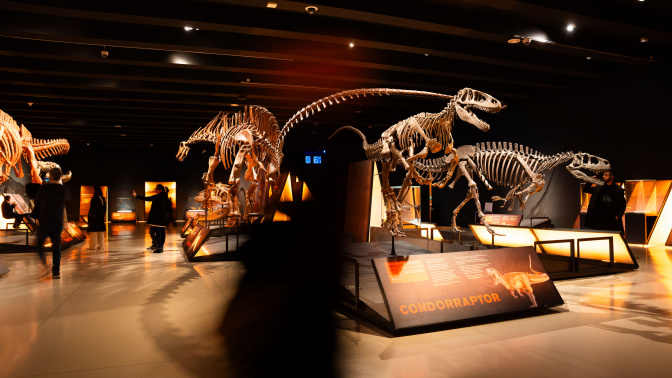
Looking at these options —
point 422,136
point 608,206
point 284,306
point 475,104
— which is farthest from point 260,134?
point 608,206

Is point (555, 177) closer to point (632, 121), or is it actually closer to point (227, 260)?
point (632, 121)

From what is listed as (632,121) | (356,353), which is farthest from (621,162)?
(356,353)

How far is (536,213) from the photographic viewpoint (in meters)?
12.7

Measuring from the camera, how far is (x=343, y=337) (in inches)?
143

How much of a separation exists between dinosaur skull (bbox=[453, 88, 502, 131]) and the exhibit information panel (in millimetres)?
2411

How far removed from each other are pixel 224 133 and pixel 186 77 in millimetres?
1874

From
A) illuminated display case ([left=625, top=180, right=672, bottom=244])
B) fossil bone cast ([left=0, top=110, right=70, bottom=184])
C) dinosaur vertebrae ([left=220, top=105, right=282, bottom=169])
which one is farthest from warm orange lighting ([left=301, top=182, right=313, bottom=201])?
illuminated display case ([left=625, top=180, right=672, bottom=244])

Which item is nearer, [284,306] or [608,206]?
[284,306]

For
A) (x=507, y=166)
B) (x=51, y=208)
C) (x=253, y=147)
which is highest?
(x=253, y=147)

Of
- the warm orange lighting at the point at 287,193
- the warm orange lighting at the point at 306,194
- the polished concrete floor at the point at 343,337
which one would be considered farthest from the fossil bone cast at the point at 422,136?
the warm orange lighting at the point at 287,193

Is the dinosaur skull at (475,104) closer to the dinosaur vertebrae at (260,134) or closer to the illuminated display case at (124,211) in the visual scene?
the dinosaur vertebrae at (260,134)

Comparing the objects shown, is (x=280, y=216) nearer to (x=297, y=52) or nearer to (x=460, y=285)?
(x=297, y=52)

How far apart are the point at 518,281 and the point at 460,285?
2.50 ft

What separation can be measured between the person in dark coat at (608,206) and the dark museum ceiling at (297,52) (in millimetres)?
3061
